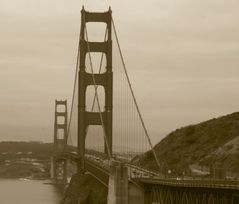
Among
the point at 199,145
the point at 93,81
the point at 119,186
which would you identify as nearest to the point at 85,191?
the point at 93,81

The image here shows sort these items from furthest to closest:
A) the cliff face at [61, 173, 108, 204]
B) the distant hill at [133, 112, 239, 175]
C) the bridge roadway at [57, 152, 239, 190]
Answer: the distant hill at [133, 112, 239, 175]
the cliff face at [61, 173, 108, 204]
the bridge roadway at [57, 152, 239, 190]

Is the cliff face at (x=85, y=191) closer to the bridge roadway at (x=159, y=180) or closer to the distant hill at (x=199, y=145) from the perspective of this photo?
the bridge roadway at (x=159, y=180)

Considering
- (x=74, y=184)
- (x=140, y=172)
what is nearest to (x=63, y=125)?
(x=74, y=184)

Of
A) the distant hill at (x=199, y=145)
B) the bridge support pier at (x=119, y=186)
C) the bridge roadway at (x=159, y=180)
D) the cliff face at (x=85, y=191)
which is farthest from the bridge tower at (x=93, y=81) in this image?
the bridge support pier at (x=119, y=186)

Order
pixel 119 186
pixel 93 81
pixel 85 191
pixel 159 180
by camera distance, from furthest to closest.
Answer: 1. pixel 93 81
2. pixel 85 191
3. pixel 119 186
4. pixel 159 180

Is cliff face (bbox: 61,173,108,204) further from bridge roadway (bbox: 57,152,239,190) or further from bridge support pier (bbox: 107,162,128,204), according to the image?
bridge support pier (bbox: 107,162,128,204)

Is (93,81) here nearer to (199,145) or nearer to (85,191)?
(85,191)

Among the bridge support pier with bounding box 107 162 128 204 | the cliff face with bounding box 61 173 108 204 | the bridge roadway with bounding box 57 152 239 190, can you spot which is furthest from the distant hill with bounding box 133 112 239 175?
the bridge support pier with bounding box 107 162 128 204
